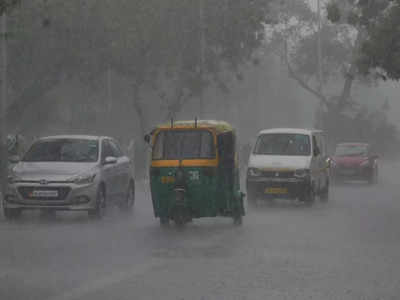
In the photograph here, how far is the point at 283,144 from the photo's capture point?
24.0m

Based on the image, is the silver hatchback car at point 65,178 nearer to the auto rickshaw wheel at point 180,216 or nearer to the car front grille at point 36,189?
the car front grille at point 36,189

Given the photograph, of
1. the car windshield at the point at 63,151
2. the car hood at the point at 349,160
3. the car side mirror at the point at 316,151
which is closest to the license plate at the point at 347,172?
the car hood at the point at 349,160

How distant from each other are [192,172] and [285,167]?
650 centimetres

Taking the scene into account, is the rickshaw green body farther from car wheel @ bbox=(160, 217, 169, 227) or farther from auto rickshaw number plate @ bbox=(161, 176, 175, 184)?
car wheel @ bbox=(160, 217, 169, 227)

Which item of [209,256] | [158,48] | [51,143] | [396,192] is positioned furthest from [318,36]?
[209,256]

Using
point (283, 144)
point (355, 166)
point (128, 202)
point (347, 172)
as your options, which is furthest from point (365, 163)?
point (128, 202)

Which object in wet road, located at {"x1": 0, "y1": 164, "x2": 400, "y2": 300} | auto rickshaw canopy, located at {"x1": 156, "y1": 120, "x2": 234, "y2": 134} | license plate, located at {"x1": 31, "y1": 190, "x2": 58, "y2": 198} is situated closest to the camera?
wet road, located at {"x1": 0, "y1": 164, "x2": 400, "y2": 300}

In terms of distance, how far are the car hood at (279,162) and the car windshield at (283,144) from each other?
1.35 ft

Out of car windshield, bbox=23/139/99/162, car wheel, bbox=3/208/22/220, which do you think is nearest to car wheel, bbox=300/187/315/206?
car windshield, bbox=23/139/99/162

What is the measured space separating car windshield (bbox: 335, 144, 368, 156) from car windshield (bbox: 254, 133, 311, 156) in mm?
14002

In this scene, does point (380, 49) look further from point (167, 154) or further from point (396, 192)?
point (167, 154)

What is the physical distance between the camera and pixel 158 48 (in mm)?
45812

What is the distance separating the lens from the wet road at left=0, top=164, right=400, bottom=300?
9.98 m

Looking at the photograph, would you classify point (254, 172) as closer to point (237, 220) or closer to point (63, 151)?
point (63, 151)
